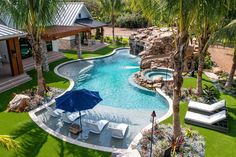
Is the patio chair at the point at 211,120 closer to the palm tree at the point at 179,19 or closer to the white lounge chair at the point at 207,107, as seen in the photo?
the white lounge chair at the point at 207,107

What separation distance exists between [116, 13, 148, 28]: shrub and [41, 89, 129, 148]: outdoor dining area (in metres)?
47.3

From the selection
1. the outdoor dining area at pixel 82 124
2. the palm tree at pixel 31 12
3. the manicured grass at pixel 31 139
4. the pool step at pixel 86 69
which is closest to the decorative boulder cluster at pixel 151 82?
the pool step at pixel 86 69

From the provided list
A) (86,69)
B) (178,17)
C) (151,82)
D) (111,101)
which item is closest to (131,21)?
(86,69)

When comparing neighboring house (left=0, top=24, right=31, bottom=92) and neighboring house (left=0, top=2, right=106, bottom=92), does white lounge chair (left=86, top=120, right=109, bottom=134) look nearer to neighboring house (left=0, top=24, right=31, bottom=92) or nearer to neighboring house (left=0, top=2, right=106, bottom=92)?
neighboring house (left=0, top=2, right=106, bottom=92)

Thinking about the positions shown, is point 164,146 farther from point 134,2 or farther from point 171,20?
point 134,2

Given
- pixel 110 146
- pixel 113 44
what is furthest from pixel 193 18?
pixel 113 44

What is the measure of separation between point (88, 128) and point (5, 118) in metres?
5.45

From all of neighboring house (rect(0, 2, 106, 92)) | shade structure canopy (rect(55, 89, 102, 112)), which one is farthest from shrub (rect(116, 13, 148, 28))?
shade structure canopy (rect(55, 89, 102, 112))

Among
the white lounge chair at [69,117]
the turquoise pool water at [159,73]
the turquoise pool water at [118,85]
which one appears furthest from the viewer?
the turquoise pool water at [159,73]

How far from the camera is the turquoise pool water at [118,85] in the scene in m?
Result: 18.6

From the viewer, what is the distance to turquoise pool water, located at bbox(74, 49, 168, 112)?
732 inches

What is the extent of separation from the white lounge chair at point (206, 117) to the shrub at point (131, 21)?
47.0 metres

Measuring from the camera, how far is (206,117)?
14.9m

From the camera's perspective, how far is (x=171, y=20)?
411 inches
